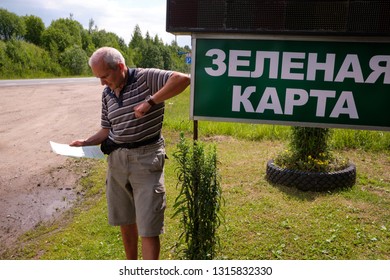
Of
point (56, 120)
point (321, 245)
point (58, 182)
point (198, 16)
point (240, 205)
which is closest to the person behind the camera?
point (198, 16)

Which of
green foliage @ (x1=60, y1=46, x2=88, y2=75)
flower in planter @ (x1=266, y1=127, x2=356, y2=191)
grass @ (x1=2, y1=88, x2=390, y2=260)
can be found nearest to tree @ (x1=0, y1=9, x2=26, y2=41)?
green foliage @ (x1=60, y1=46, x2=88, y2=75)

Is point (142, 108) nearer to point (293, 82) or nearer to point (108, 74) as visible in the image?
point (108, 74)

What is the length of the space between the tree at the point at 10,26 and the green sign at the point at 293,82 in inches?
1719

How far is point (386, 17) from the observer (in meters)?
2.50

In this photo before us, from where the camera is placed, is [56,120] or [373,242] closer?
[373,242]

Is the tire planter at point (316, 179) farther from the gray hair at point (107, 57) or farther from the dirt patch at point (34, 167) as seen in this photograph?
the gray hair at point (107, 57)

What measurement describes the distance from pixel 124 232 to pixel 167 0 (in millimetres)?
2090

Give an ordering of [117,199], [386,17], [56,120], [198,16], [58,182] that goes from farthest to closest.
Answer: [56,120] → [58,182] → [117,199] → [198,16] → [386,17]

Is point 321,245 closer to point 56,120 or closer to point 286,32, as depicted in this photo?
point 286,32

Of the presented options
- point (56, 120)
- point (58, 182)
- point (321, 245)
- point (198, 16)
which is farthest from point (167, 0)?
point (56, 120)

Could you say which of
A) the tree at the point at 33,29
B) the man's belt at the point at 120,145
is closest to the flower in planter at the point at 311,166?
the man's belt at the point at 120,145

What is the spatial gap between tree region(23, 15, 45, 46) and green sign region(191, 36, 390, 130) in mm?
51014

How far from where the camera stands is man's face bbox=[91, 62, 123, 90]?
2898 mm

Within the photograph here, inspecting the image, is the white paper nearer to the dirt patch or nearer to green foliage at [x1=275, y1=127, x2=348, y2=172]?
the dirt patch
